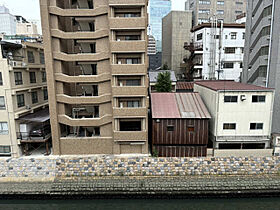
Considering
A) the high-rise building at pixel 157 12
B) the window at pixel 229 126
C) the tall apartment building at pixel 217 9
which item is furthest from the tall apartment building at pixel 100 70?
the high-rise building at pixel 157 12

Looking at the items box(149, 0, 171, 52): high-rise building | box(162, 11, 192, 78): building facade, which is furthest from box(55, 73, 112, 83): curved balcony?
box(149, 0, 171, 52): high-rise building

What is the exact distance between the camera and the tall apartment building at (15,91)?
19188 mm

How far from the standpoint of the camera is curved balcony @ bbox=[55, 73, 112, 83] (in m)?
19.6

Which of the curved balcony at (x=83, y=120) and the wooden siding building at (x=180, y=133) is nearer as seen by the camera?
the wooden siding building at (x=180, y=133)

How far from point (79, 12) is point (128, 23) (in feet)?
16.0

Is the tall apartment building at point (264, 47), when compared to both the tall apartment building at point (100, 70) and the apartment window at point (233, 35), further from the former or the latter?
the tall apartment building at point (100, 70)

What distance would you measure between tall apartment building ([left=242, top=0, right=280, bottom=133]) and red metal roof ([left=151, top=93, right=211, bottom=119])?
908 cm

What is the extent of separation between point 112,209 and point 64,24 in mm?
18353

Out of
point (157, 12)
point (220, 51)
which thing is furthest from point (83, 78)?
point (157, 12)

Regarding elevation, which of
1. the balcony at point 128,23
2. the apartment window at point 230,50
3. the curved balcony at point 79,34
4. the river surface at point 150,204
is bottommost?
the river surface at point 150,204

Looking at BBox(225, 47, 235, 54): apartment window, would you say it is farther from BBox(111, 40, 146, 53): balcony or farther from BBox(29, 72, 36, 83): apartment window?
BBox(29, 72, 36, 83): apartment window

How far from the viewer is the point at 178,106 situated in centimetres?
2128

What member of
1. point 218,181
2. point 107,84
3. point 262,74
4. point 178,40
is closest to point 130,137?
point 107,84

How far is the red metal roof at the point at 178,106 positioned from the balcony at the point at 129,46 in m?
6.06
